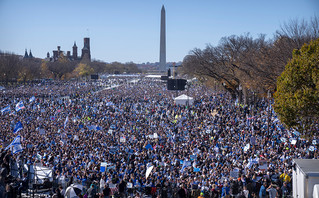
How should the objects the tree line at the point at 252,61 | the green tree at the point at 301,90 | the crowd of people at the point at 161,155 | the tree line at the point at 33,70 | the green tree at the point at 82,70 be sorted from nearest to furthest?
1. the crowd of people at the point at 161,155
2. the green tree at the point at 301,90
3. the tree line at the point at 252,61
4. the tree line at the point at 33,70
5. the green tree at the point at 82,70

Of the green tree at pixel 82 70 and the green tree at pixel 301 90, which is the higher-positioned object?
the green tree at pixel 82 70

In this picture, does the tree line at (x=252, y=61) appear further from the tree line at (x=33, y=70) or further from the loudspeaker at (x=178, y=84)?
the tree line at (x=33, y=70)

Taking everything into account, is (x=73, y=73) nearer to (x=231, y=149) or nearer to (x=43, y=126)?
(x=43, y=126)

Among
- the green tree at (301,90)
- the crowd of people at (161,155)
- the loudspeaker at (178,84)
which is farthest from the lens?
the loudspeaker at (178,84)

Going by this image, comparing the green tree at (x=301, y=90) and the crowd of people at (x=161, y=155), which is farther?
the green tree at (x=301, y=90)

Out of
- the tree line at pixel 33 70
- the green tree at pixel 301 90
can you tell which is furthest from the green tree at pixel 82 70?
the green tree at pixel 301 90

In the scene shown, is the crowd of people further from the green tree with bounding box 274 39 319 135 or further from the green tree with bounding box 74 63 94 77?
the green tree with bounding box 74 63 94 77

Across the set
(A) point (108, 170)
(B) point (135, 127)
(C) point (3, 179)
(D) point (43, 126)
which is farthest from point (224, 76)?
(C) point (3, 179)
